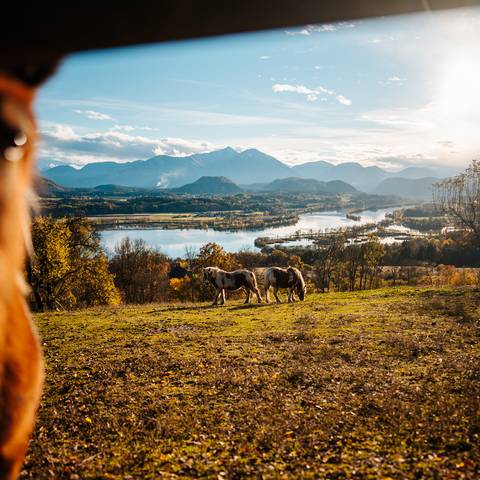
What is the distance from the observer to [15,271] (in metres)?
1.62

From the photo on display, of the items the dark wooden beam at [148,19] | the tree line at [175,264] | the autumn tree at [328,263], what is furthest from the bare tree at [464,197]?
the autumn tree at [328,263]

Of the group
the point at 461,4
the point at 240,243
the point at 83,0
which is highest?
the point at 461,4

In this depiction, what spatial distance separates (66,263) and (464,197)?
99.9 ft

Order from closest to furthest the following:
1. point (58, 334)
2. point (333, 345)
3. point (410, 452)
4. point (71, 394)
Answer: point (410, 452) → point (71, 394) → point (333, 345) → point (58, 334)

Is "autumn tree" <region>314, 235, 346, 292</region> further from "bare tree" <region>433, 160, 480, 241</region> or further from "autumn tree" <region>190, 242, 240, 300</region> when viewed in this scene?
"bare tree" <region>433, 160, 480, 241</region>

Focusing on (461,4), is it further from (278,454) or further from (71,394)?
(71,394)

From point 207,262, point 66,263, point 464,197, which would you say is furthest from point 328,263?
point 66,263

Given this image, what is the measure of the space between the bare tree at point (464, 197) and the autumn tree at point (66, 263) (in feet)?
90.5

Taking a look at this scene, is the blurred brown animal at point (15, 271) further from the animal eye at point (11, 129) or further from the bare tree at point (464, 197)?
the bare tree at point (464, 197)

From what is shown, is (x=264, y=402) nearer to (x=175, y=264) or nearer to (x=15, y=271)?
(x=15, y=271)

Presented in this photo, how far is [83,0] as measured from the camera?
1.05 m

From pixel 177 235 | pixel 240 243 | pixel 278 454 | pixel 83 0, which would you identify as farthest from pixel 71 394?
pixel 177 235

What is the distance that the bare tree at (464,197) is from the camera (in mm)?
26922

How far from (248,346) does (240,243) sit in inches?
5571
